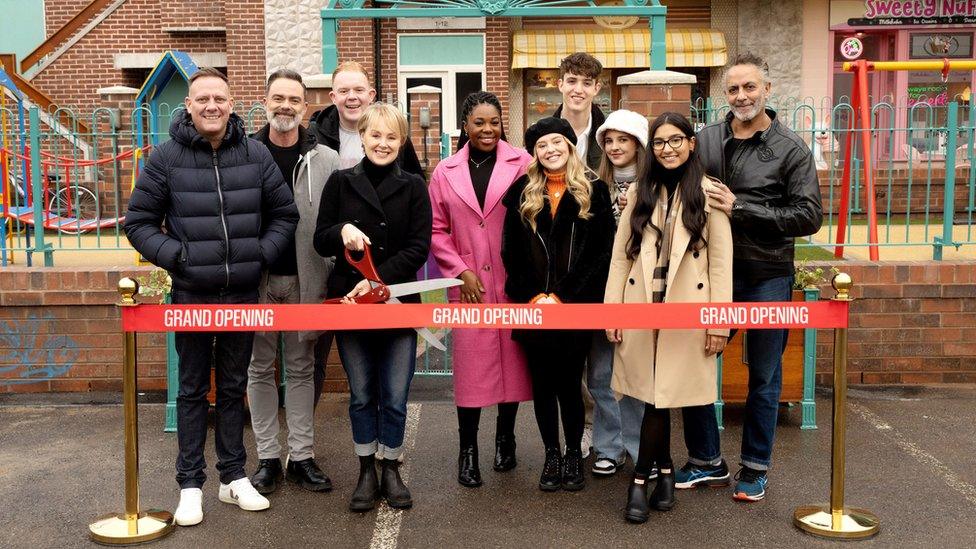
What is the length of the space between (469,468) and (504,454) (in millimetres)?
293

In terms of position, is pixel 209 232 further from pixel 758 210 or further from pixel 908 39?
pixel 908 39

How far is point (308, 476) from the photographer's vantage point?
16.8 ft

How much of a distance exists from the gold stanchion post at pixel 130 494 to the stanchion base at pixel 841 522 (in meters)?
2.87

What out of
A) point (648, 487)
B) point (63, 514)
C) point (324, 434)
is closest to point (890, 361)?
point (648, 487)

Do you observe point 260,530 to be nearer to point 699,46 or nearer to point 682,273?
point 682,273

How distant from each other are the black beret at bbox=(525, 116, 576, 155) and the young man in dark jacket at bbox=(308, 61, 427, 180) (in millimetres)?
587

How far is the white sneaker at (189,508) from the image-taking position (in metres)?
4.59

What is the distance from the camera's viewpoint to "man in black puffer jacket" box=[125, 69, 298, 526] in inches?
178

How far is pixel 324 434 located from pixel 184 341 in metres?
1.63

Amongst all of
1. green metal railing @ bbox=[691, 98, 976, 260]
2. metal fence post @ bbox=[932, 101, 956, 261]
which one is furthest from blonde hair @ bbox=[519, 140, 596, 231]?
metal fence post @ bbox=[932, 101, 956, 261]

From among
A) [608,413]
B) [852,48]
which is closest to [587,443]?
[608,413]

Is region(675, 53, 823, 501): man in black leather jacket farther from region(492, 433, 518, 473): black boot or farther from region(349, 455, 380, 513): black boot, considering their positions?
region(349, 455, 380, 513): black boot

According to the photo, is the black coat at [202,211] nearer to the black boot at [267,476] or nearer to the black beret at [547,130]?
the black boot at [267,476]

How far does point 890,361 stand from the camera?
23.2ft
